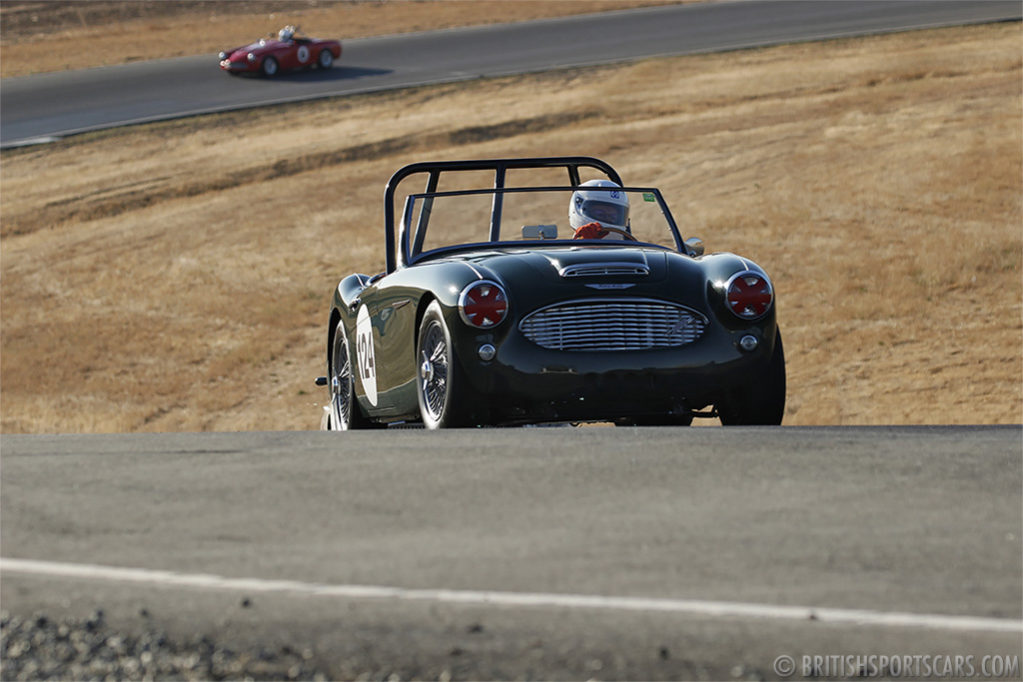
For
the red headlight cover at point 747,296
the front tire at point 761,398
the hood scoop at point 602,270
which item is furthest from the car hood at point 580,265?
the front tire at point 761,398

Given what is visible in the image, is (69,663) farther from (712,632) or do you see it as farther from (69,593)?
(712,632)

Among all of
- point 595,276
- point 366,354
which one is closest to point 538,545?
point 595,276

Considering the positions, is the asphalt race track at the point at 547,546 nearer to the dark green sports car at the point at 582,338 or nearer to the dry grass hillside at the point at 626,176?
the dark green sports car at the point at 582,338

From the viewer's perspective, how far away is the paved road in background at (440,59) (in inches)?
1329

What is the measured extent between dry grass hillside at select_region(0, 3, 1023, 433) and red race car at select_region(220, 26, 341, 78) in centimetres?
458

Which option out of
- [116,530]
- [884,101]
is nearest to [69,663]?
[116,530]

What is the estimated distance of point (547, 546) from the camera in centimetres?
413

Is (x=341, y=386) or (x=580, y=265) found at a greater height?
(x=580, y=265)

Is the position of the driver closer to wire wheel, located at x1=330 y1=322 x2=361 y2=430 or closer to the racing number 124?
the racing number 124

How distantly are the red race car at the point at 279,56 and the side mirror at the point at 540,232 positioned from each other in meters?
29.9

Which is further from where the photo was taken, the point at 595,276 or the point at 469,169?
the point at 469,169

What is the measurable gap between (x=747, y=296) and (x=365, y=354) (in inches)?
102

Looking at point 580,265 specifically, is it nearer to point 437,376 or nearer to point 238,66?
point 437,376

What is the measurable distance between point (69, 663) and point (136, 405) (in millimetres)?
14152
